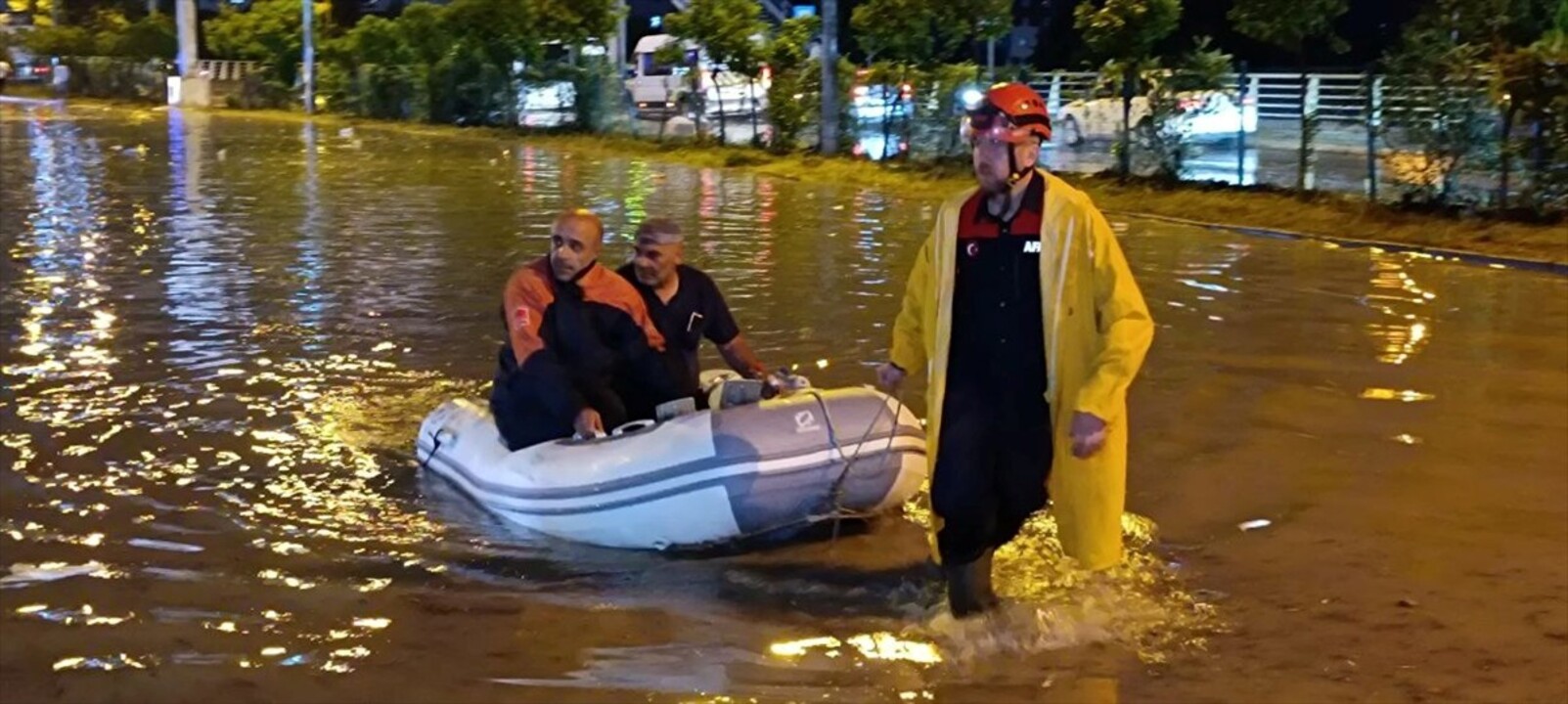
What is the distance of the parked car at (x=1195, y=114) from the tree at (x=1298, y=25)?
42.4 inches

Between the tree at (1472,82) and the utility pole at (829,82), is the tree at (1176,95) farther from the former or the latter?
the utility pole at (829,82)

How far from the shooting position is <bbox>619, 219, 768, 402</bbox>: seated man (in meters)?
7.52

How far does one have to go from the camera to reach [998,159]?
206 inches

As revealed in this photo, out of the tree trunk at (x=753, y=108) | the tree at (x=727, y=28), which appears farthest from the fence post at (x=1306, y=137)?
the tree trunk at (x=753, y=108)

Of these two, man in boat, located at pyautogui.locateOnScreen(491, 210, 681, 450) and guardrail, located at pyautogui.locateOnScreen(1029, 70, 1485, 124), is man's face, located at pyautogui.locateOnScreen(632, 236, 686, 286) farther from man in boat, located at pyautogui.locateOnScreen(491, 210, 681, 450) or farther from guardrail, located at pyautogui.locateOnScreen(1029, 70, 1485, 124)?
guardrail, located at pyautogui.locateOnScreen(1029, 70, 1485, 124)

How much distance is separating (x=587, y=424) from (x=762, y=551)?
0.85 meters

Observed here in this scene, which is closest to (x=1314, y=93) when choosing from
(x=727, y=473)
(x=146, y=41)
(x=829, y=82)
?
(x=829, y=82)

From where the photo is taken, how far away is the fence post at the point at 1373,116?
1891cm

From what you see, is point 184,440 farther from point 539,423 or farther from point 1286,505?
point 1286,505

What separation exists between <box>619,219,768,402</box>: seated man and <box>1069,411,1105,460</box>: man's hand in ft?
8.63

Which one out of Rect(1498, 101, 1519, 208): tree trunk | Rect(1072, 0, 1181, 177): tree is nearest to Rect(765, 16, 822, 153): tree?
Rect(1072, 0, 1181, 177): tree

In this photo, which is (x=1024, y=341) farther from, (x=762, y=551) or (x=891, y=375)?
(x=762, y=551)

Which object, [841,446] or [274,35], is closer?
[841,446]

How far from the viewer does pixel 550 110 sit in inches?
1508
